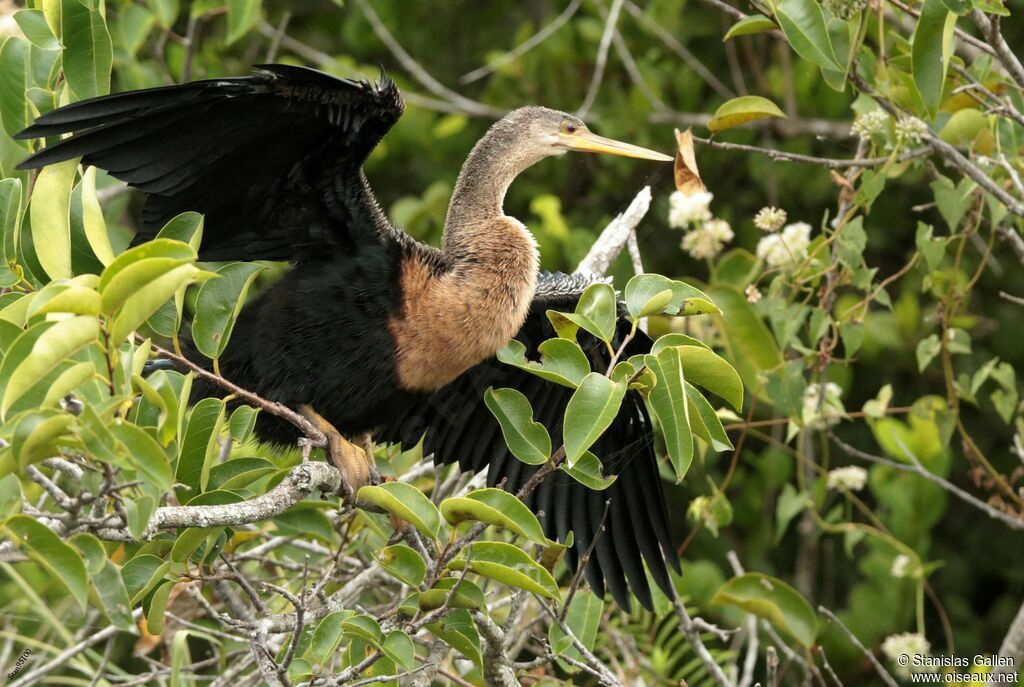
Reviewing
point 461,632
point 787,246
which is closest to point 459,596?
point 461,632

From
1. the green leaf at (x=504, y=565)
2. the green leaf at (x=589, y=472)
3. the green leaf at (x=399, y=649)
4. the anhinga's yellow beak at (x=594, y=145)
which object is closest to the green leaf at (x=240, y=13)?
the anhinga's yellow beak at (x=594, y=145)

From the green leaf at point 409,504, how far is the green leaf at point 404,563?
0.08 metres

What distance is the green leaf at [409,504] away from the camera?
1942mm

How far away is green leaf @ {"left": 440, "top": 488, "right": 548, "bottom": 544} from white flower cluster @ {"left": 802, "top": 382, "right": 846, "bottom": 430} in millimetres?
1310

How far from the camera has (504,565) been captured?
199 centimetres

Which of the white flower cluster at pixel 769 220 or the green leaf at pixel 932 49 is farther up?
the green leaf at pixel 932 49

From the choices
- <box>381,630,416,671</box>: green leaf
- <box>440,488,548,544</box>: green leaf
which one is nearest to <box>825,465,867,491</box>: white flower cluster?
<box>440,488,548,544</box>: green leaf

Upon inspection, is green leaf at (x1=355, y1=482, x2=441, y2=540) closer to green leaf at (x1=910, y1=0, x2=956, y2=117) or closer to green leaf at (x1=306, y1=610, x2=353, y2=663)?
green leaf at (x1=306, y1=610, x2=353, y2=663)

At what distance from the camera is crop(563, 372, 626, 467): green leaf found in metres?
1.88

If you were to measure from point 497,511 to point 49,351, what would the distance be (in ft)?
2.30

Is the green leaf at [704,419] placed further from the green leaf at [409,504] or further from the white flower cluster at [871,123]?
the white flower cluster at [871,123]

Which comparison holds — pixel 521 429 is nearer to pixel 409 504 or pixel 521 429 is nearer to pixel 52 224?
pixel 409 504

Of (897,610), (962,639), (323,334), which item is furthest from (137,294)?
(962,639)

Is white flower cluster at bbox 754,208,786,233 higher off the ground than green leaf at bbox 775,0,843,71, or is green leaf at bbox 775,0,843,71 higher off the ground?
green leaf at bbox 775,0,843,71
